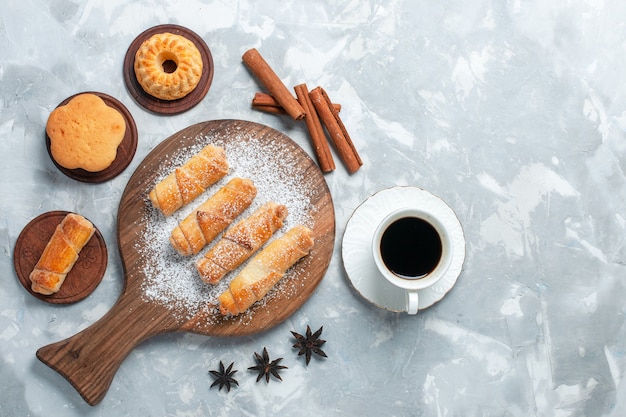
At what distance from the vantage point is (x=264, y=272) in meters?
2.31

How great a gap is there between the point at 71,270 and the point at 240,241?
71cm

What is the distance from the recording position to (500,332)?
2559 mm

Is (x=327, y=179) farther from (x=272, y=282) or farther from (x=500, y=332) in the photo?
(x=500, y=332)

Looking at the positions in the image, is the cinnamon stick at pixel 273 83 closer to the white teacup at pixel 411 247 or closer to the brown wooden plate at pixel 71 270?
the white teacup at pixel 411 247

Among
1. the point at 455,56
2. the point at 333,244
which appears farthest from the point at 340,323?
the point at 455,56

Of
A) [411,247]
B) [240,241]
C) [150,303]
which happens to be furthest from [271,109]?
[150,303]

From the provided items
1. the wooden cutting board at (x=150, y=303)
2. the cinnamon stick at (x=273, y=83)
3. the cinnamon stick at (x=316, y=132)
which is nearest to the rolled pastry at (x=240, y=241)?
the wooden cutting board at (x=150, y=303)

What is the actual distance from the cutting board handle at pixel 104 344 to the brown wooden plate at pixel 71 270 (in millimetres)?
167

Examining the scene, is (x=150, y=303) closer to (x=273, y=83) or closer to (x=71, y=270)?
(x=71, y=270)

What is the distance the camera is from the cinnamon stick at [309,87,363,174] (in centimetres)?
247

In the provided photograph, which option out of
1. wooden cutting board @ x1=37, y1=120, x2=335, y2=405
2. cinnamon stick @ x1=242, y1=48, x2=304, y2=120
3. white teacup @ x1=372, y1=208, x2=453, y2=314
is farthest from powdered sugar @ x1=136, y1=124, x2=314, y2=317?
white teacup @ x1=372, y1=208, x2=453, y2=314

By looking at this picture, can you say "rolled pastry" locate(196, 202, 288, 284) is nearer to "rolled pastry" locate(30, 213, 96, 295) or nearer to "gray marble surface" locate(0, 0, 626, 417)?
"gray marble surface" locate(0, 0, 626, 417)

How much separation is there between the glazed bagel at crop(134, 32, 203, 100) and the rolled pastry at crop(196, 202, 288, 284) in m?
0.60

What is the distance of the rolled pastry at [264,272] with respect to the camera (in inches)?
90.4
